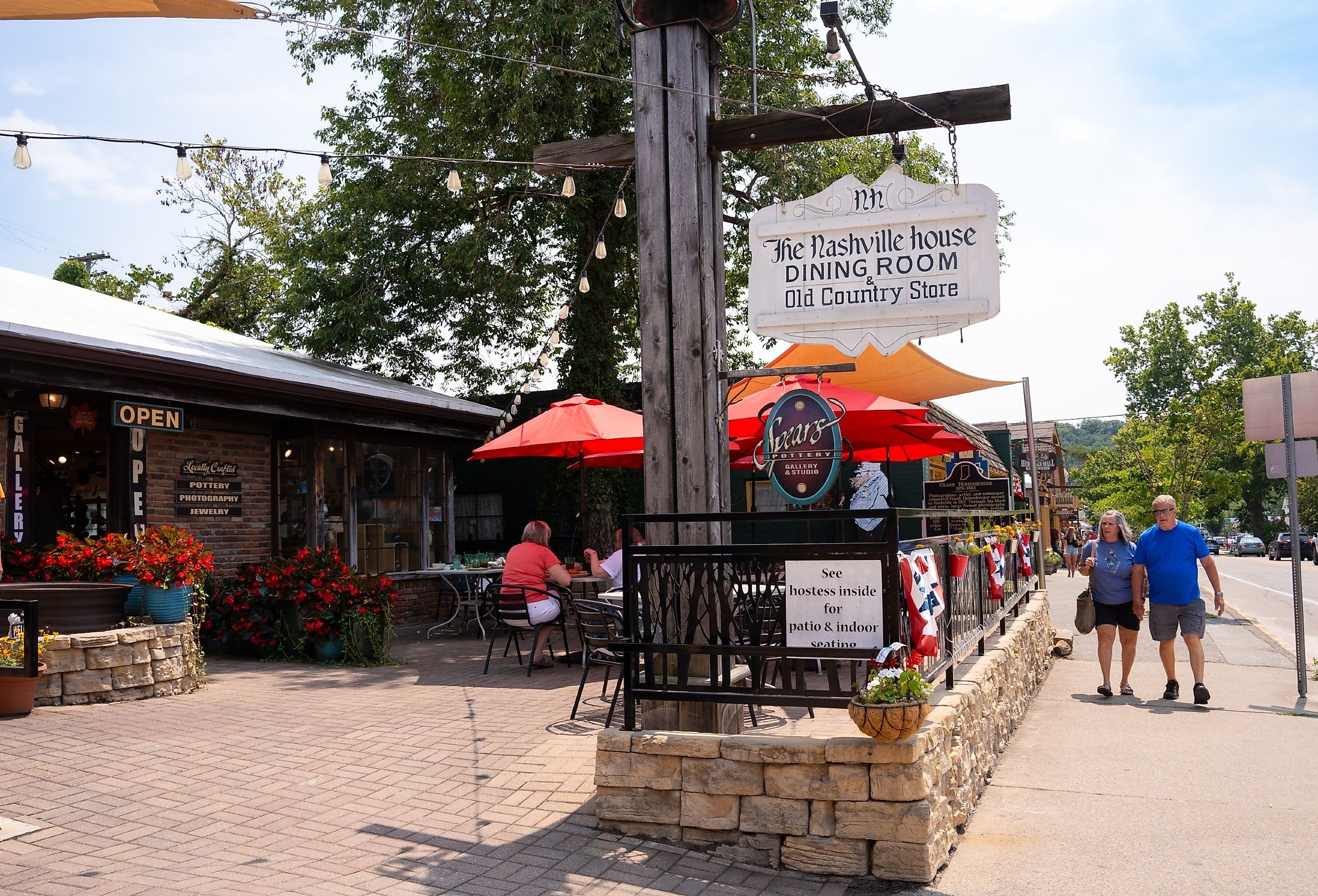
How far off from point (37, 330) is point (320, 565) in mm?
3126

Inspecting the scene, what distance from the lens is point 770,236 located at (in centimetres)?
529

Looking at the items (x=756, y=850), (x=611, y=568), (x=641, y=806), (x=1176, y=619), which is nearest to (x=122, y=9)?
(x=641, y=806)

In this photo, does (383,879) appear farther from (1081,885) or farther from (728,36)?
(728,36)

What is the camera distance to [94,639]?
23.0 ft

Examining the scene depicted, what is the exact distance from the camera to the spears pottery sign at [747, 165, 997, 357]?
16.2 feet

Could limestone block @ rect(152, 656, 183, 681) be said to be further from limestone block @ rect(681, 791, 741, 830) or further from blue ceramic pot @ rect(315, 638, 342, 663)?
limestone block @ rect(681, 791, 741, 830)

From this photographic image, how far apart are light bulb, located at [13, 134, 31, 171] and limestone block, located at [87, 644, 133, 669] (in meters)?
3.35

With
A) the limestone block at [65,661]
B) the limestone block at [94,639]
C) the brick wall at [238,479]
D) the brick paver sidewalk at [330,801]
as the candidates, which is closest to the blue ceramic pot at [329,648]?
the brick paver sidewalk at [330,801]

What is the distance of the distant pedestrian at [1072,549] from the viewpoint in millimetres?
27922

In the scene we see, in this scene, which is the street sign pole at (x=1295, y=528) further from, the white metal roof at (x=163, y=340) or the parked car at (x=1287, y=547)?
the parked car at (x=1287, y=547)

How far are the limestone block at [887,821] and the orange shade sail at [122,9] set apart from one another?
15.0 feet

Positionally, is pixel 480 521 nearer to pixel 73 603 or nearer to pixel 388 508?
pixel 388 508

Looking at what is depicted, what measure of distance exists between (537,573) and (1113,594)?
4797 mm

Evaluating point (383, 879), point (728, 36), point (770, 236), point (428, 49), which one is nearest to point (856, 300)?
point (770, 236)
